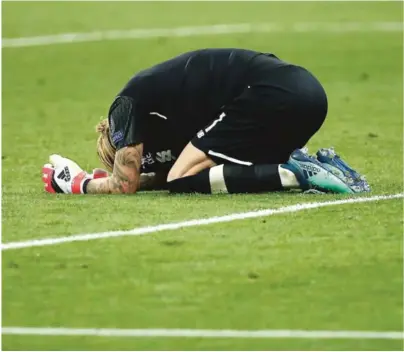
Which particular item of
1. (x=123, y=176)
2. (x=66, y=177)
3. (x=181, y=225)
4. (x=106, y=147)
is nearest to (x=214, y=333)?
(x=181, y=225)

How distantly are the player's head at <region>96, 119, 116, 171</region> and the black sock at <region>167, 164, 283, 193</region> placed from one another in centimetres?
57

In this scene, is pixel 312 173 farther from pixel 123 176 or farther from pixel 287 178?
pixel 123 176

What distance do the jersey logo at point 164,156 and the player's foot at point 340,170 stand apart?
1.03 meters

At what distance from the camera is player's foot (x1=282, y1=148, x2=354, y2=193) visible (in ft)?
35.8

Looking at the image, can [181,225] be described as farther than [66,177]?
No

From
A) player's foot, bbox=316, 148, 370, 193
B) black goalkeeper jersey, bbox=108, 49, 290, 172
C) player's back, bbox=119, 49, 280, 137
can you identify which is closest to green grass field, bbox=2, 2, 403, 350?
player's foot, bbox=316, 148, 370, 193

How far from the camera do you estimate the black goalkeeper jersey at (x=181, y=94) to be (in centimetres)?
1099

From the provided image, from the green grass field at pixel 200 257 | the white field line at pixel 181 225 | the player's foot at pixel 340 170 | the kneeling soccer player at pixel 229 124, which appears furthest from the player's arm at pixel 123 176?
the player's foot at pixel 340 170

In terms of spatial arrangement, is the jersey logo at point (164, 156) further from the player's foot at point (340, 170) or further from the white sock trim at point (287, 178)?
the player's foot at point (340, 170)

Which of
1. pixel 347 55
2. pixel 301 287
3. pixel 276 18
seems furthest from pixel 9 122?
pixel 276 18

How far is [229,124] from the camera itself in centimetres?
1098

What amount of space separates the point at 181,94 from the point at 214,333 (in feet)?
11.3

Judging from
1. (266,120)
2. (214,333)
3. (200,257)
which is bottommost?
(200,257)

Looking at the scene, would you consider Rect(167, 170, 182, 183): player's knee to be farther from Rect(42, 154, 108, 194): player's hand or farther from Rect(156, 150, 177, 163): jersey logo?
Rect(42, 154, 108, 194): player's hand
